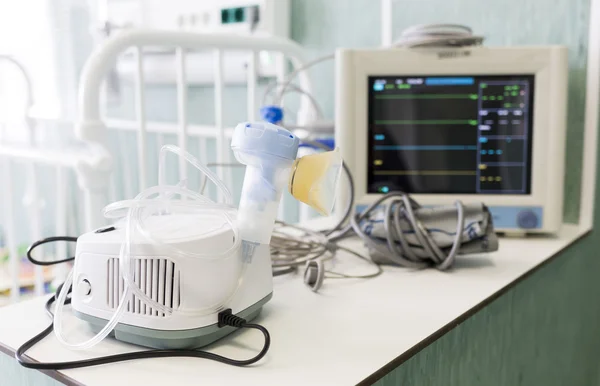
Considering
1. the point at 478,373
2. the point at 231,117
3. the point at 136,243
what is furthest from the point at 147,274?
the point at 231,117

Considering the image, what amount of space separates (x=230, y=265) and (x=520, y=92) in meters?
0.67

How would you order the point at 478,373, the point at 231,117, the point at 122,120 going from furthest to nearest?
the point at 122,120 → the point at 231,117 → the point at 478,373

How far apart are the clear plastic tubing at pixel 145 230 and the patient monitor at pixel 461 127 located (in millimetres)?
448

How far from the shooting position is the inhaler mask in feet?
1.92

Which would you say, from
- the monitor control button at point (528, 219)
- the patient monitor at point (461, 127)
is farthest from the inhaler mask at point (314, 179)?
the monitor control button at point (528, 219)

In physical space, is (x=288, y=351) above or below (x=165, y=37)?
below

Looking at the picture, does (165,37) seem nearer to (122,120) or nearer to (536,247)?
(536,247)

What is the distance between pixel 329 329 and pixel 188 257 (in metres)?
0.18

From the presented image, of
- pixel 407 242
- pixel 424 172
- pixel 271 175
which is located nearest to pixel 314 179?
pixel 271 175

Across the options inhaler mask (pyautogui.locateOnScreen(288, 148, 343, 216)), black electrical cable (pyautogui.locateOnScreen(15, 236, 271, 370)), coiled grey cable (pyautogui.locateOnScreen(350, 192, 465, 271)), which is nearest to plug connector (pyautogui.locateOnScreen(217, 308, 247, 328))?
black electrical cable (pyautogui.locateOnScreen(15, 236, 271, 370))

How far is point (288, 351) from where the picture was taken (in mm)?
574

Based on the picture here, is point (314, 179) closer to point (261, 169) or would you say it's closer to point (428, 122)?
point (261, 169)

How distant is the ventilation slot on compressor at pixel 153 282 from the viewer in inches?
21.6

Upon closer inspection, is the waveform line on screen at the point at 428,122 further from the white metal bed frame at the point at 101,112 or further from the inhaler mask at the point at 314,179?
the inhaler mask at the point at 314,179
